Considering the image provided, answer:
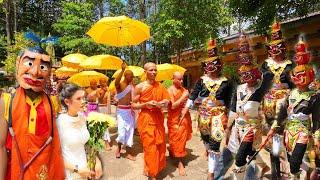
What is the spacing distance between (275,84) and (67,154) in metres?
3.64

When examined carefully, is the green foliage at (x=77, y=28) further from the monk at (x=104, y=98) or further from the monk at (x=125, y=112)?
the monk at (x=125, y=112)

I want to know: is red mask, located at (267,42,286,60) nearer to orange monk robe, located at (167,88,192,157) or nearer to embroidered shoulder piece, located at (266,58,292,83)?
embroidered shoulder piece, located at (266,58,292,83)

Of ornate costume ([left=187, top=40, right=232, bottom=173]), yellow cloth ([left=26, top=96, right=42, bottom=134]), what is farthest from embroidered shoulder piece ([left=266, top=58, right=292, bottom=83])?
yellow cloth ([left=26, top=96, right=42, bottom=134])

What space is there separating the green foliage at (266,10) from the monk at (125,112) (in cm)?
442

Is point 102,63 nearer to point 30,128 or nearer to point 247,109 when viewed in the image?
point 247,109

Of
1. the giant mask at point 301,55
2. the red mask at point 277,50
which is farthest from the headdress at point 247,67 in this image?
the giant mask at point 301,55

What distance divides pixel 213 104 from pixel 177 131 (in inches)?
70.4

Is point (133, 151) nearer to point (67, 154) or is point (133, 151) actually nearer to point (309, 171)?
point (309, 171)

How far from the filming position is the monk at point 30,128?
311 cm

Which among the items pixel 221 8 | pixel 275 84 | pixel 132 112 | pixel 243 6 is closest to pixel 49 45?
pixel 275 84

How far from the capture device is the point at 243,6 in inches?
501

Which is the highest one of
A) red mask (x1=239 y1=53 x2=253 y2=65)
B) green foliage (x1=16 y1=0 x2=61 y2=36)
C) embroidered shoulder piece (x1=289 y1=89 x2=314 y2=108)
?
green foliage (x1=16 y1=0 x2=61 y2=36)

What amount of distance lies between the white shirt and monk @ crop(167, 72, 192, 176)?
13.2ft

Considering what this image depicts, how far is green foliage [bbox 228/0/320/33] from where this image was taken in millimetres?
11562
